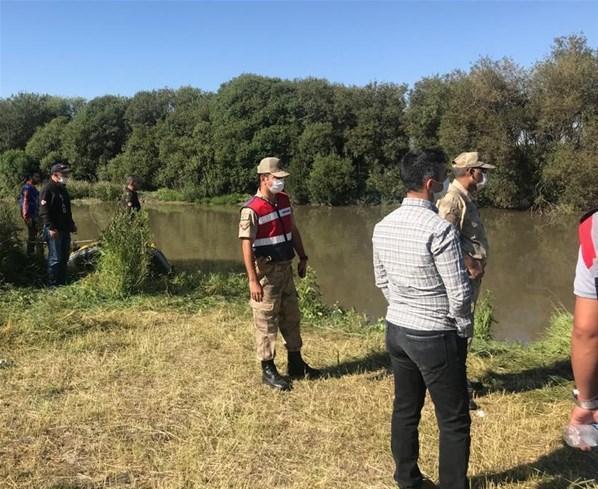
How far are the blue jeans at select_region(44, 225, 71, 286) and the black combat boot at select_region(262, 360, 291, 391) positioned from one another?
4.70 meters

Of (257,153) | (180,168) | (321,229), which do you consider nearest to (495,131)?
(321,229)

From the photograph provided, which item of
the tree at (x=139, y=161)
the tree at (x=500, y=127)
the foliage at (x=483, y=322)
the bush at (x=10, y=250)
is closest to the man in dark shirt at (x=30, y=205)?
the bush at (x=10, y=250)

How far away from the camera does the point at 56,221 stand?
7883mm

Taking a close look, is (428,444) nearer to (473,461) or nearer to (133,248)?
(473,461)

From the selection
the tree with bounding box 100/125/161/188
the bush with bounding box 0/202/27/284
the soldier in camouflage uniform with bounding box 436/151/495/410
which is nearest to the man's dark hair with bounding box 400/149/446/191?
the soldier in camouflage uniform with bounding box 436/151/495/410

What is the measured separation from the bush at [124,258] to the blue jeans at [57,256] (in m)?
0.62

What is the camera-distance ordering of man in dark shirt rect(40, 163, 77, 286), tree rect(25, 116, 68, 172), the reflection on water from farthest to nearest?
tree rect(25, 116, 68, 172) → the reflection on water → man in dark shirt rect(40, 163, 77, 286)

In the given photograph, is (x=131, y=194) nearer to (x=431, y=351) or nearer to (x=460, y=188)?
(x=460, y=188)

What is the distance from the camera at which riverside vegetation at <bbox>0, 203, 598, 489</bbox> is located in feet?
10.8

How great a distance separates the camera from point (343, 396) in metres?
4.39

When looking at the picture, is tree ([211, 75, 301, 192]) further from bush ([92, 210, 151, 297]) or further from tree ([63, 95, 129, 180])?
bush ([92, 210, 151, 297])

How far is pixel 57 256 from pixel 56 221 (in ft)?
1.68

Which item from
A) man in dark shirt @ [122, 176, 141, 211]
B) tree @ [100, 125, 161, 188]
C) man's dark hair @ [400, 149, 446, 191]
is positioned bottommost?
man in dark shirt @ [122, 176, 141, 211]

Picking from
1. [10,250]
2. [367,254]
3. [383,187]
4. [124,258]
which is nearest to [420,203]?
[124,258]
